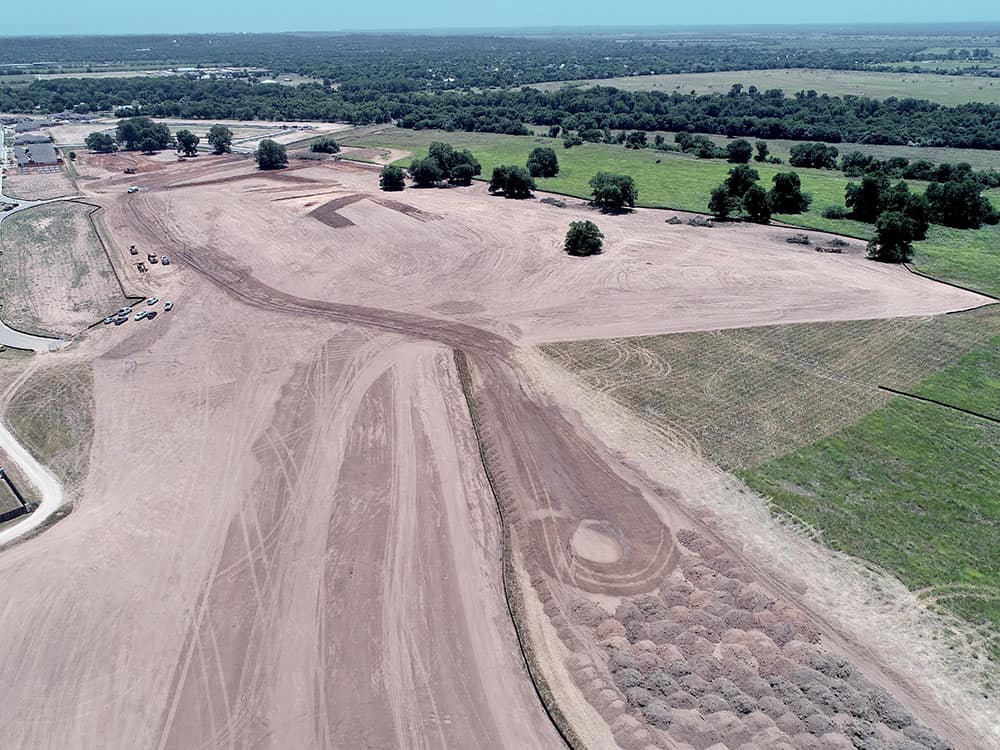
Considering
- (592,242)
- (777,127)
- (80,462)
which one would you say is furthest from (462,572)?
(777,127)

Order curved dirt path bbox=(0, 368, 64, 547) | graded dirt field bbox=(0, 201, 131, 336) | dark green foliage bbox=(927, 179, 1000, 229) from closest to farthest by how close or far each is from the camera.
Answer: curved dirt path bbox=(0, 368, 64, 547) → graded dirt field bbox=(0, 201, 131, 336) → dark green foliage bbox=(927, 179, 1000, 229)

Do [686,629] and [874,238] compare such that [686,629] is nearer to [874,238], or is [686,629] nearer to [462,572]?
[462,572]

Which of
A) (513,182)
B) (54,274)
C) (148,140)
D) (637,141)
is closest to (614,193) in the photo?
(513,182)

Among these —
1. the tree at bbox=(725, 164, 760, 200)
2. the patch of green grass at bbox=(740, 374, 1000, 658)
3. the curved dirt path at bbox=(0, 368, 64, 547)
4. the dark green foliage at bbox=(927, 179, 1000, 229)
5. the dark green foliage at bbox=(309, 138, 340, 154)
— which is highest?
the dark green foliage at bbox=(309, 138, 340, 154)

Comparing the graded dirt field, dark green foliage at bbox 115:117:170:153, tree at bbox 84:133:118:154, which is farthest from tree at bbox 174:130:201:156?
the graded dirt field

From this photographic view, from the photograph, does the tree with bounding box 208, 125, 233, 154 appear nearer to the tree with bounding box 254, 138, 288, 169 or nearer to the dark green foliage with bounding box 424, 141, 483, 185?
the tree with bounding box 254, 138, 288, 169

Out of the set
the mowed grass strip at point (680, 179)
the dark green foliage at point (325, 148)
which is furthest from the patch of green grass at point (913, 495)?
the dark green foliage at point (325, 148)
